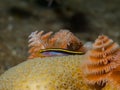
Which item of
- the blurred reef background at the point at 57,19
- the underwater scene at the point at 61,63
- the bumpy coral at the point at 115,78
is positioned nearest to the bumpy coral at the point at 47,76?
the underwater scene at the point at 61,63

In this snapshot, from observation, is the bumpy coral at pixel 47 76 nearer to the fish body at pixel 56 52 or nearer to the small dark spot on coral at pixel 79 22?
the fish body at pixel 56 52

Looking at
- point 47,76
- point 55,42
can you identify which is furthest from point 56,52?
point 47,76

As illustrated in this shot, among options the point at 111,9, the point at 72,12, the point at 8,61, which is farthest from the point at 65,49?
the point at 111,9

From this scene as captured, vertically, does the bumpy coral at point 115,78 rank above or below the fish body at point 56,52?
below

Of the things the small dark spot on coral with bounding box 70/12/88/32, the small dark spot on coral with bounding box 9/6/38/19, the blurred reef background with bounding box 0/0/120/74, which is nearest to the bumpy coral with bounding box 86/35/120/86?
the blurred reef background with bounding box 0/0/120/74

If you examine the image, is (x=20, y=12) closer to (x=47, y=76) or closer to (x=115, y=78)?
(x=47, y=76)

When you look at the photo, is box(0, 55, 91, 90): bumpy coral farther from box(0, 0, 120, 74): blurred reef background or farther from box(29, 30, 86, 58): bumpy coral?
box(0, 0, 120, 74): blurred reef background

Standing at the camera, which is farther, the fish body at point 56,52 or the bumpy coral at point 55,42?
the bumpy coral at point 55,42
